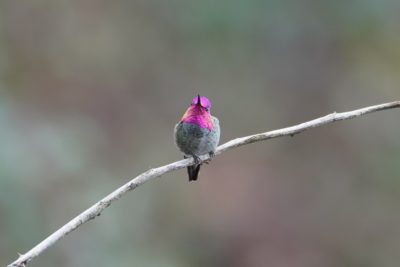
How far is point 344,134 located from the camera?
10.5m

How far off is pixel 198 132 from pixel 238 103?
21.6 ft

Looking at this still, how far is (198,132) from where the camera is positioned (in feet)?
12.4

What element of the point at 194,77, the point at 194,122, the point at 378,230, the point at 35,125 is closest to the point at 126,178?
the point at 35,125

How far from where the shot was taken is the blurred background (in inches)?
363

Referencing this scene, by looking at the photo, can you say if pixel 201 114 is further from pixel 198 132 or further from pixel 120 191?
pixel 120 191

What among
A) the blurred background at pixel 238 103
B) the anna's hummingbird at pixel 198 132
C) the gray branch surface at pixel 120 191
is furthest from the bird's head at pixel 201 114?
the blurred background at pixel 238 103

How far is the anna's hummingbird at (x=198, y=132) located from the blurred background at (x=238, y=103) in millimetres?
4635

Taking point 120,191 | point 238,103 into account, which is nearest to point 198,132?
point 120,191

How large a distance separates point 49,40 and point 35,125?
192 cm

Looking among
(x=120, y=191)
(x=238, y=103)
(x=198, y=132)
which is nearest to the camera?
(x=120, y=191)

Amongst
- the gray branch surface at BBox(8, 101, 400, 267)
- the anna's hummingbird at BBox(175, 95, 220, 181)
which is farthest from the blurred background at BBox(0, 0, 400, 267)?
the gray branch surface at BBox(8, 101, 400, 267)

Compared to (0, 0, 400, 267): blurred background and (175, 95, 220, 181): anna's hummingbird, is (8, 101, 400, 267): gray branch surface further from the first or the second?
(0, 0, 400, 267): blurred background

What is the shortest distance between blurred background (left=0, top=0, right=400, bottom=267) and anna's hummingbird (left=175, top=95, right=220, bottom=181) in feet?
15.2

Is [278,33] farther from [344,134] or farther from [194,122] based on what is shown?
[194,122]
